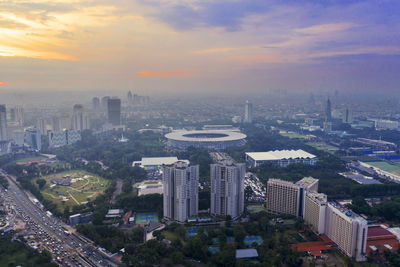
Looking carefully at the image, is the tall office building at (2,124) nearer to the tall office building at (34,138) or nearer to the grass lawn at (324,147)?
the tall office building at (34,138)

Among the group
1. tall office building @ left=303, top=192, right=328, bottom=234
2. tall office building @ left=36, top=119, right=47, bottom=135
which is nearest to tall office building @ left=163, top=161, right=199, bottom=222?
tall office building @ left=303, top=192, right=328, bottom=234

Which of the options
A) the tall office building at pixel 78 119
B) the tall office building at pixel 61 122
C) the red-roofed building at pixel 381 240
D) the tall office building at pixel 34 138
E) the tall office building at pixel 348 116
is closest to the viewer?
the red-roofed building at pixel 381 240

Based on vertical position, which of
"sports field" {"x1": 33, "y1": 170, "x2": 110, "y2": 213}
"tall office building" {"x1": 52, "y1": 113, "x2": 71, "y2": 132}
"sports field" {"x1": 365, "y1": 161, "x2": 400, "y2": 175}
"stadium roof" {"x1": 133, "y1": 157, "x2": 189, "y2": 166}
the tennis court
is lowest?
the tennis court

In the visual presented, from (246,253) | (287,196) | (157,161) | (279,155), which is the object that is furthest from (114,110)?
(246,253)

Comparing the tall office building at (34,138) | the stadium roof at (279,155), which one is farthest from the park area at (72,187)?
the stadium roof at (279,155)

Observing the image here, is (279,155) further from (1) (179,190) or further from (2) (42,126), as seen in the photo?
(2) (42,126)

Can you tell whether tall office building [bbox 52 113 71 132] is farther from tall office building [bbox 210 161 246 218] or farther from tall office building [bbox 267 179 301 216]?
tall office building [bbox 267 179 301 216]

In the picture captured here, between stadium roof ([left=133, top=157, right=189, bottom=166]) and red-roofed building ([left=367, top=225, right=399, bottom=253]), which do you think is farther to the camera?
stadium roof ([left=133, top=157, right=189, bottom=166])
